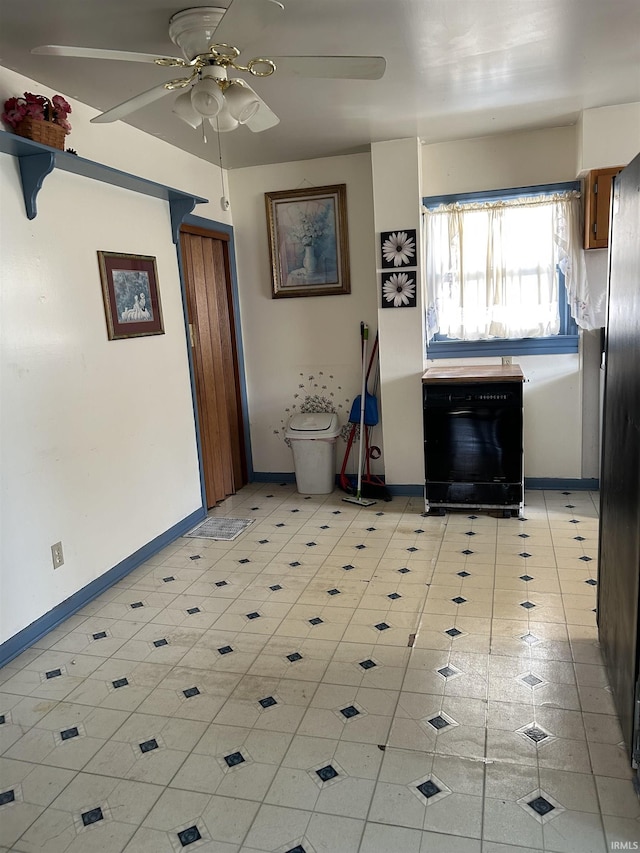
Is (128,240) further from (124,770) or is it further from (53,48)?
(124,770)

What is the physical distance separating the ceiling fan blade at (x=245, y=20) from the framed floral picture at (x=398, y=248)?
8.68 ft

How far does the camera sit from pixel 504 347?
4.65 metres

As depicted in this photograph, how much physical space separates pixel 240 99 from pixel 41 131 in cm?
104

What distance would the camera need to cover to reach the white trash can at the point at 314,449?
193 inches

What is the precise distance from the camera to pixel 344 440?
5.15m

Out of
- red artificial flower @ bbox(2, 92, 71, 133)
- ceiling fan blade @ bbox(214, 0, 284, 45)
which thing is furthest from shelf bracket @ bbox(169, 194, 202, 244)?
ceiling fan blade @ bbox(214, 0, 284, 45)

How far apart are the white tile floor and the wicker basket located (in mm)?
2317

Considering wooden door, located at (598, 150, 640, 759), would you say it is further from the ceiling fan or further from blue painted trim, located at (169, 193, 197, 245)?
blue painted trim, located at (169, 193, 197, 245)

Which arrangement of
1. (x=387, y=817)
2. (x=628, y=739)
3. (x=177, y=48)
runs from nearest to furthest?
(x=387, y=817) < (x=628, y=739) < (x=177, y=48)

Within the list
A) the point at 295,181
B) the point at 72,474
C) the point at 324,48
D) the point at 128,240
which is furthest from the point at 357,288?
the point at 72,474

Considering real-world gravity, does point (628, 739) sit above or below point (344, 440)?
below

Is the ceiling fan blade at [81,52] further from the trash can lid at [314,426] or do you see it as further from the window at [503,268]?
the trash can lid at [314,426]

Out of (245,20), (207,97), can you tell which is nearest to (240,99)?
(207,97)

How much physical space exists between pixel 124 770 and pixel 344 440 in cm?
335
